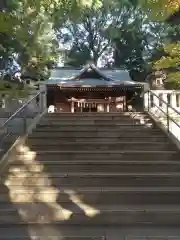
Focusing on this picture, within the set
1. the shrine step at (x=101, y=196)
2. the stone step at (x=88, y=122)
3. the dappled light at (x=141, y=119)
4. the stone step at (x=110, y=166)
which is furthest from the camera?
the dappled light at (x=141, y=119)

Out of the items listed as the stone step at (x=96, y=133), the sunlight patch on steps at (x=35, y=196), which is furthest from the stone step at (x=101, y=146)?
the sunlight patch on steps at (x=35, y=196)

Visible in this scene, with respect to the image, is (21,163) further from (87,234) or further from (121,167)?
(87,234)

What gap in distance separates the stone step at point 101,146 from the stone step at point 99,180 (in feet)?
4.80

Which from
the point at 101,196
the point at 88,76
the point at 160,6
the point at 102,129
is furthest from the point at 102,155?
the point at 88,76

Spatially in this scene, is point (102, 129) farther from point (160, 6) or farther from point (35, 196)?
point (160, 6)

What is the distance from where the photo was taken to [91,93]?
2023cm

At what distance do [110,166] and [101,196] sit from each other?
3.88 feet

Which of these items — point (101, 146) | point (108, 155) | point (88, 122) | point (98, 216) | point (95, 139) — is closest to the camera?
point (98, 216)

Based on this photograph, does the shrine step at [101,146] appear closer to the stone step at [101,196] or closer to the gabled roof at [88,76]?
the stone step at [101,196]

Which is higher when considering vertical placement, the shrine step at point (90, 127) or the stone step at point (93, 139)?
the shrine step at point (90, 127)

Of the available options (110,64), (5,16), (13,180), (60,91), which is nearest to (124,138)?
(13,180)

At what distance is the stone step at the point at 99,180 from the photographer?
6203 mm

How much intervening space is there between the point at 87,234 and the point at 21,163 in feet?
8.78

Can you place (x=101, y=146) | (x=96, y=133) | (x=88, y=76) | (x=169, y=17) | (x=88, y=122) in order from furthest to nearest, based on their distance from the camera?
(x=88, y=76)
(x=88, y=122)
(x=96, y=133)
(x=101, y=146)
(x=169, y=17)
